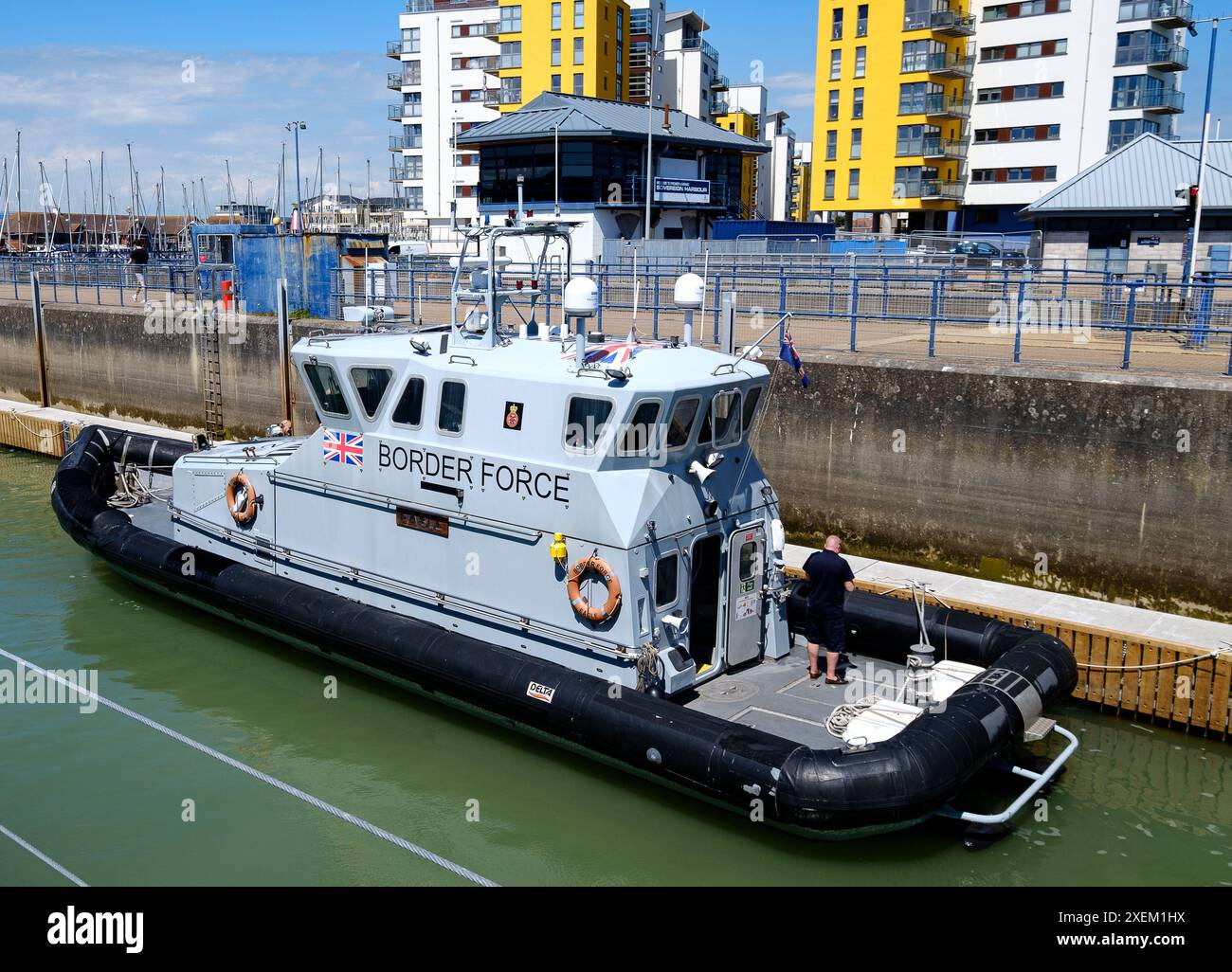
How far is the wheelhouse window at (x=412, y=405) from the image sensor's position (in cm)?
906

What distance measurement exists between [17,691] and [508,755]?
16.0ft

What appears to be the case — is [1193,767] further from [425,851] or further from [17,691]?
[17,691]

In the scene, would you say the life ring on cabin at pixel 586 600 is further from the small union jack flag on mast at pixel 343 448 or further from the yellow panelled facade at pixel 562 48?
the yellow panelled facade at pixel 562 48

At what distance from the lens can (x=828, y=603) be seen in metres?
8.56

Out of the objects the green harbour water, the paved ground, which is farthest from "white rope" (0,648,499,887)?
the paved ground

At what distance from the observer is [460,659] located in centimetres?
855

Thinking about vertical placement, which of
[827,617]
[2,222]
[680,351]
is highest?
[2,222]

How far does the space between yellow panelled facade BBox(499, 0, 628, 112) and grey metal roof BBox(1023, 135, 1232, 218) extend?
2366 cm

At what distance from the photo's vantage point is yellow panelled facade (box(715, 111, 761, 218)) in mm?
52844

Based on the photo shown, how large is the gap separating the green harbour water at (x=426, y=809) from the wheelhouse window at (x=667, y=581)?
145 cm

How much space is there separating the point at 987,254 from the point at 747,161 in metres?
28.0

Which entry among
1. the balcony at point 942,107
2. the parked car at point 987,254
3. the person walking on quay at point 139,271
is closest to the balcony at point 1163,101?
the balcony at point 942,107
